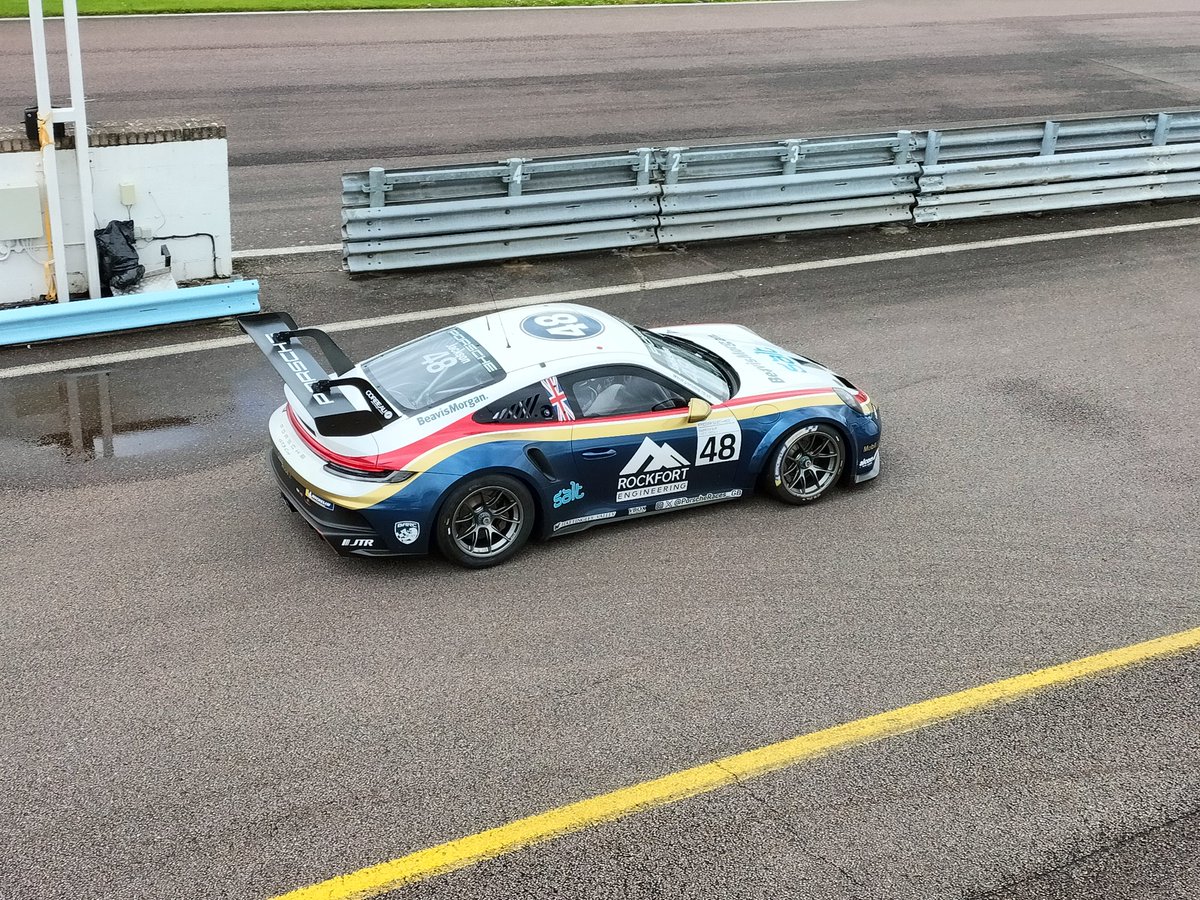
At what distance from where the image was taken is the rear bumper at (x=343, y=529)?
24.1ft

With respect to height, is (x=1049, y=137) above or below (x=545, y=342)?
above

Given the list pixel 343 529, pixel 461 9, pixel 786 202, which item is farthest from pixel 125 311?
pixel 461 9

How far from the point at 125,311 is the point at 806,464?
635cm

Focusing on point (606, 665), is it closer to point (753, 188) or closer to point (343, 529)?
point (343, 529)

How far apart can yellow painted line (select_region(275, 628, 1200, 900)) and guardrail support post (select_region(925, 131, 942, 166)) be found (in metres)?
8.54

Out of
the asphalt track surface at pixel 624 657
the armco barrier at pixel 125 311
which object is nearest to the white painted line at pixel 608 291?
the asphalt track surface at pixel 624 657

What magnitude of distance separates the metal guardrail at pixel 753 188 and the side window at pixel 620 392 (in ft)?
16.9

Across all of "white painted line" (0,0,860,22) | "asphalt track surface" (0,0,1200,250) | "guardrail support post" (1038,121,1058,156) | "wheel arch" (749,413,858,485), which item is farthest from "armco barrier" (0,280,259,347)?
"white painted line" (0,0,860,22)

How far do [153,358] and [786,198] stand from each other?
7.22 metres

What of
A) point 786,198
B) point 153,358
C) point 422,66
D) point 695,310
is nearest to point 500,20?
point 422,66

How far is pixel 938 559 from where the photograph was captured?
26.4ft

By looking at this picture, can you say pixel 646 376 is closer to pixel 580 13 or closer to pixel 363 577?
pixel 363 577

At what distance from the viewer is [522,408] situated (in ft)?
25.1

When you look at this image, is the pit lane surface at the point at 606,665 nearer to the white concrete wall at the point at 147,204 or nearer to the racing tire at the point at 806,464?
the racing tire at the point at 806,464
